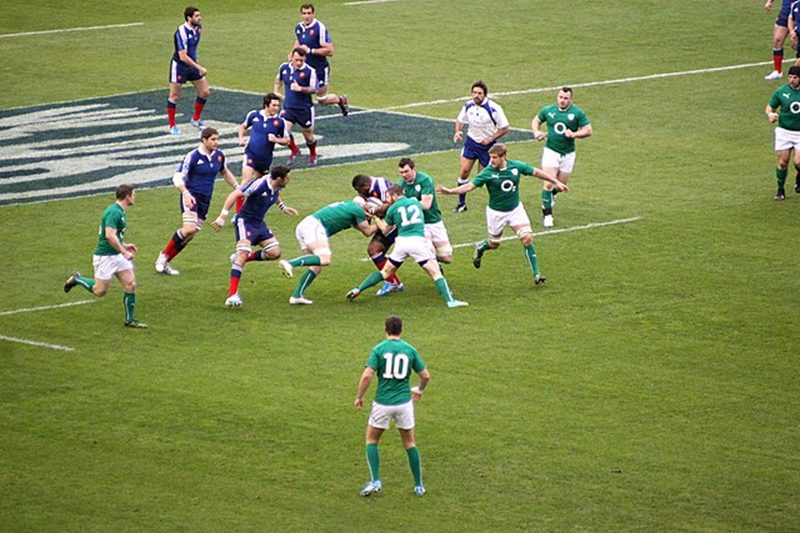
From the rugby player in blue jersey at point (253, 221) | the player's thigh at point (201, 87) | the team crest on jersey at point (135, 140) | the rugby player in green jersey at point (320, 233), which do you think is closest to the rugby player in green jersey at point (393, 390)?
the rugby player in green jersey at point (320, 233)

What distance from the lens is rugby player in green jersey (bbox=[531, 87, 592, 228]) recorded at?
90.9ft

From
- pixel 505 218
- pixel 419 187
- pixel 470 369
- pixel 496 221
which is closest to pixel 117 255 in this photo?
pixel 419 187

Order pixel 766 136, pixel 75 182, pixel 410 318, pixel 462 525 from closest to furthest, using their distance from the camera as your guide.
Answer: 1. pixel 462 525
2. pixel 410 318
3. pixel 75 182
4. pixel 766 136

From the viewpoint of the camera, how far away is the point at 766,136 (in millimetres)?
34875

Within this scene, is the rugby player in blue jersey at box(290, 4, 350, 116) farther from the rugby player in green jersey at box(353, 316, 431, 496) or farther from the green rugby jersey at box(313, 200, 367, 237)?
the rugby player in green jersey at box(353, 316, 431, 496)

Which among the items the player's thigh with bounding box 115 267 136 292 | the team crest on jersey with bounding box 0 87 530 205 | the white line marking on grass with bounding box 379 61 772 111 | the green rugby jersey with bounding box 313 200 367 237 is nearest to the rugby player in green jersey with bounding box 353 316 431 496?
the player's thigh with bounding box 115 267 136 292

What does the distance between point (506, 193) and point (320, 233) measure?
10.5 ft

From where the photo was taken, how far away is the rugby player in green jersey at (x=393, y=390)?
1595 centimetres

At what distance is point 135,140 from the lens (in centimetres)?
3516

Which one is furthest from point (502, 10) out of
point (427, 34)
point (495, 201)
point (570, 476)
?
point (570, 476)

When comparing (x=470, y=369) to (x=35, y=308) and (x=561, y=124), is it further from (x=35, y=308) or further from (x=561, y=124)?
(x=561, y=124)

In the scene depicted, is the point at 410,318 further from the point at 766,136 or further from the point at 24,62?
the point at 24,62

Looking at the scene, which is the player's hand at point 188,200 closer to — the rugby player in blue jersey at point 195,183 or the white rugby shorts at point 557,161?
the rugby player in blue jersey at point 195,183

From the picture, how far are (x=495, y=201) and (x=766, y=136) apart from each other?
12.7 meters
